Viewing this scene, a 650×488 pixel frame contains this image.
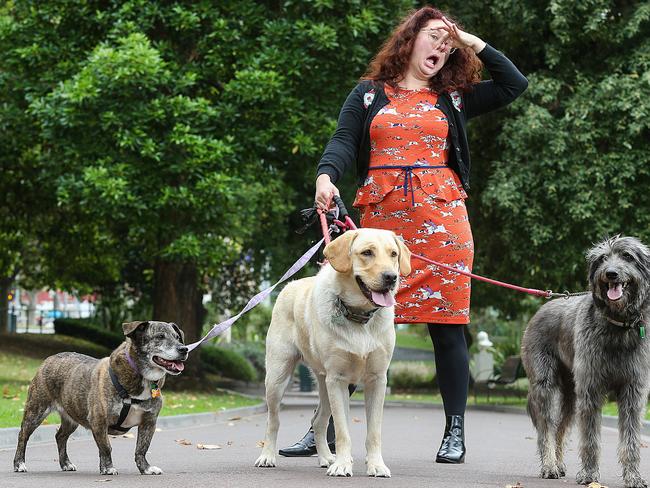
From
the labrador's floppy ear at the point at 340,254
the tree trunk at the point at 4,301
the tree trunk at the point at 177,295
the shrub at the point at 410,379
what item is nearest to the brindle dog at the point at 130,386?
the labrador's floppy ear at the point at 340,254

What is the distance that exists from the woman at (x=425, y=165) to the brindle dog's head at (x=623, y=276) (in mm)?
1139

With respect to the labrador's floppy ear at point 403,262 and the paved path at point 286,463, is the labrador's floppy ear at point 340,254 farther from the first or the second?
the paved path at point 286,463

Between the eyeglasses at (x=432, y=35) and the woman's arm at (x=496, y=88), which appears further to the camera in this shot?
the woman's arm at (x=496, y=88)

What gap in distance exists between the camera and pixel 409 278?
24.2ft

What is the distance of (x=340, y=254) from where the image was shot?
6.27m

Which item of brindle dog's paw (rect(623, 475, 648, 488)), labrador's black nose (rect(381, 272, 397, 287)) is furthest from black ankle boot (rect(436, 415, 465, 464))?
labrador's black nose (rect(381, 272, 397, 287))

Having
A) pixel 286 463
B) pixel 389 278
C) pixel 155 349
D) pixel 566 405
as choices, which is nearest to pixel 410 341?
pixel 566 405

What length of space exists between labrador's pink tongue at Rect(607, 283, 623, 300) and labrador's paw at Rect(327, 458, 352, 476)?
182cm

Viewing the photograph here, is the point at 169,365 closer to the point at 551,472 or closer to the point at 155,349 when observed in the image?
the point at 155,349

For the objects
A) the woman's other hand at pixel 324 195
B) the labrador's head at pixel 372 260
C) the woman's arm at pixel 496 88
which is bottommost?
the labrador's head at pixel 372 260

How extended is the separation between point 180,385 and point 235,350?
49.7ft

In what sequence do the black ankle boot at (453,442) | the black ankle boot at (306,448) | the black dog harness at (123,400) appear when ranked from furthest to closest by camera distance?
1. the black ankle boot at (306,448)
2. the black ankle boot at (453,442)
3. the black dog harness at (123,400)

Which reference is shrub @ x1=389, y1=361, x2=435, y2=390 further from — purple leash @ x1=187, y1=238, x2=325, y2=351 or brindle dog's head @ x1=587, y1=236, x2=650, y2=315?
brindle dog's head @ x1=587, y1=236, x2=650, y2=315

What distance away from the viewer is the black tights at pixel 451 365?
23.9 feet
